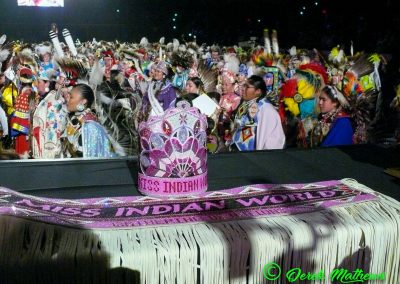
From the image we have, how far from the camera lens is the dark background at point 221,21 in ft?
8.76

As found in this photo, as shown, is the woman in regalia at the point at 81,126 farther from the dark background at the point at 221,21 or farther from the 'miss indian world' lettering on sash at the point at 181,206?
the 'miss indian world' lettering on sash at the point at 181,206

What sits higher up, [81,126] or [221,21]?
[221,21]

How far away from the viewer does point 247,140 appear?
2.65 meters

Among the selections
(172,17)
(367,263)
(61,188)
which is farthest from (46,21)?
(367,263)

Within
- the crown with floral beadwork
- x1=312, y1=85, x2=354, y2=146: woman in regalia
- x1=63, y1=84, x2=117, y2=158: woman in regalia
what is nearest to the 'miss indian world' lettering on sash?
the crown with floral beadwork

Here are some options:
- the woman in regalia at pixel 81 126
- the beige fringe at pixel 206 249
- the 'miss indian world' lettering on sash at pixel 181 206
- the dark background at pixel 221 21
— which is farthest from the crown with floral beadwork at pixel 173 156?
the dark background at pixel 221 21

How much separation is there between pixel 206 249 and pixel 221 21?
243 centimetres

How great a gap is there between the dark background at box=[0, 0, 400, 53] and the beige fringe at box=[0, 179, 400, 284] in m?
2.16

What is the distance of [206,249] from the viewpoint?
2.45ft

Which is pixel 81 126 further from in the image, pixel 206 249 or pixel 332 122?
pixel 206 249

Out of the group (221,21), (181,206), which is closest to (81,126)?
(221,21)

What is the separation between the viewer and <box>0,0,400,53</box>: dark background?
2.67 metres

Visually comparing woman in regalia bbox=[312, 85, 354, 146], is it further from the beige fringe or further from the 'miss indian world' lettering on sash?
the beige fringe

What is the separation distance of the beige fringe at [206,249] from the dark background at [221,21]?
2.16 m
